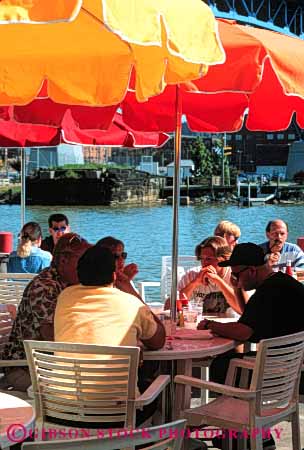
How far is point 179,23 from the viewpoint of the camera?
2979mm

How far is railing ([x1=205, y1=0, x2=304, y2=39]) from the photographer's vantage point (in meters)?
41.4

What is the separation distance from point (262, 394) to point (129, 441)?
1.55 meters

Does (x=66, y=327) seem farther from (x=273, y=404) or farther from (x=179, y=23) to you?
(x=179, y=23)

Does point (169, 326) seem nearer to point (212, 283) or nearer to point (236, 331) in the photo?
point (236, 331)

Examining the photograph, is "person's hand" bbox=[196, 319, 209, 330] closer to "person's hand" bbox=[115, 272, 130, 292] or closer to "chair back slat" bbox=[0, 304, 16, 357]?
"person's hand" bbox=[115, 272, 130, 292]

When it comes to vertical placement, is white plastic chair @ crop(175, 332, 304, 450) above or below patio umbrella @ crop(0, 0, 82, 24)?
below

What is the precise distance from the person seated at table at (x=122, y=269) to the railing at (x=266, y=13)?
114ft

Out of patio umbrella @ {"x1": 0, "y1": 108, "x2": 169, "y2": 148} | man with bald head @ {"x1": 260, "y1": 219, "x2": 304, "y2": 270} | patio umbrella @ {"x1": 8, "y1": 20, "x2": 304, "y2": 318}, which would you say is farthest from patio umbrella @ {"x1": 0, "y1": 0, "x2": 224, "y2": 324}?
patio umbrella @ {"x1": 0, "y1": 108, "x2": 169, "y2": 148}

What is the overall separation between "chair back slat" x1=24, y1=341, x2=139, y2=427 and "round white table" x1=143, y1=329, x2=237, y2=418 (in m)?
0.41

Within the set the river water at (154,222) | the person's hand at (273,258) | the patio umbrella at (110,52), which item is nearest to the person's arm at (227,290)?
the patio umbrella at (110,52)

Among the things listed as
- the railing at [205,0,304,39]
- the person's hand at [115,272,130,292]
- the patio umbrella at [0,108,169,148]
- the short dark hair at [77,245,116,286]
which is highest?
the railing at [205,0,304,39]

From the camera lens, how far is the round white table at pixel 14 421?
2.36 metres

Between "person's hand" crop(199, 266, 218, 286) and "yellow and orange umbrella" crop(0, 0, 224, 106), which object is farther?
"person's hand" crop(199, 266, 218, 286)

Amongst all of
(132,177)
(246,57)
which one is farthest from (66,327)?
(132,177)
